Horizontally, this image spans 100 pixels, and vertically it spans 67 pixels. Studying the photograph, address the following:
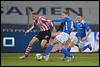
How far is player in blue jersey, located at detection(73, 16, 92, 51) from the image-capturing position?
1973cm

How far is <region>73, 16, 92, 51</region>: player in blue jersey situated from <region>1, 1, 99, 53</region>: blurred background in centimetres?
165

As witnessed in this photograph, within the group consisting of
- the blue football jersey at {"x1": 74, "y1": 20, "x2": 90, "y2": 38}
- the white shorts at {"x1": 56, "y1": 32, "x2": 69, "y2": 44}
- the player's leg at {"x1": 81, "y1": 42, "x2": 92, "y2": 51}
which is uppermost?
the blue football jersey at {"x1": 74, "y1": 20, "x2": 90, "y2": 38}

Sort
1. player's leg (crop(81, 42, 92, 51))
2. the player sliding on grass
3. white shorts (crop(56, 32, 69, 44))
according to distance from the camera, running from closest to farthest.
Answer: white shorts (crop(56, 32, 69, 44)) < the player sliding on grass < player's leg (crop(81, 42, 92, 51))

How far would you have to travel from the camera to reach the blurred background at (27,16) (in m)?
22.3

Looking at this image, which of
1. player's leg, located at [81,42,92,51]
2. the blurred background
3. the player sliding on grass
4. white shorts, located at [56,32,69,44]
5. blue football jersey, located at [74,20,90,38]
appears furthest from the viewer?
the blurred background

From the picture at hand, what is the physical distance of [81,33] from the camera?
20.3m

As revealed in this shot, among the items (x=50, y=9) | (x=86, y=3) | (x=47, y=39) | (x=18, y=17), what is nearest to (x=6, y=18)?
(x=18, y=17)

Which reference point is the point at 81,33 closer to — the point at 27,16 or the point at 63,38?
the point at 27,16

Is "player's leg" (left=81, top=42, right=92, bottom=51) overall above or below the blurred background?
below

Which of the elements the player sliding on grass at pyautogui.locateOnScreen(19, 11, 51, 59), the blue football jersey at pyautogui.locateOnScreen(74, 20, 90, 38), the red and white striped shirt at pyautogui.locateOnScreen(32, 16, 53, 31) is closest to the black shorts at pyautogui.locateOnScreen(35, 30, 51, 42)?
the player sliding on grass at pyautogui.locateOnScreen(19, 11, 51, 59)

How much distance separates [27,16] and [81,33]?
12.3 ft

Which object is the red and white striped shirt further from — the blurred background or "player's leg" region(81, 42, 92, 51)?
the blurred background

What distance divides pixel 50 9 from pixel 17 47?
8.38 feet

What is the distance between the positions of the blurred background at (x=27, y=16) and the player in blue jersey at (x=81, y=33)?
1652mm
